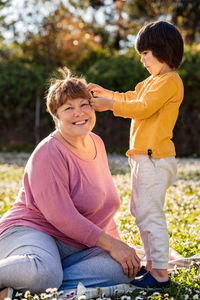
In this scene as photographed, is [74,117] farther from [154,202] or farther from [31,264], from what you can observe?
[31,264]

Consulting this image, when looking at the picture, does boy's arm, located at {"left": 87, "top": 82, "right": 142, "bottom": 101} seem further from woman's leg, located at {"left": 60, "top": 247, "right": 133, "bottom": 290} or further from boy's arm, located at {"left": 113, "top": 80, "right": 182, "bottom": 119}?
woman's leg, located at {"left": 60, "top": 247, "right": 133, "bottom": 290}

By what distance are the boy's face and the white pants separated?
69 cm

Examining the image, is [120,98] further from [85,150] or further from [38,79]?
[38,79]

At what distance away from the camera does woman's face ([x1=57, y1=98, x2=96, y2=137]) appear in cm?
341

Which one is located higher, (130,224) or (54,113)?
(54,113)

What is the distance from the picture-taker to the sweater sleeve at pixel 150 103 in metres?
3.37

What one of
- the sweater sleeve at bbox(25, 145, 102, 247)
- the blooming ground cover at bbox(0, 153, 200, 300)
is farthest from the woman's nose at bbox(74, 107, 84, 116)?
the blooming ground cover at bbox(0, 153, 200, 300)

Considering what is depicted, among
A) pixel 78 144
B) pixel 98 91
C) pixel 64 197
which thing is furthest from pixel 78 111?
pixel 64 197

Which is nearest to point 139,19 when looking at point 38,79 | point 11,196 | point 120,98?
point 38,79

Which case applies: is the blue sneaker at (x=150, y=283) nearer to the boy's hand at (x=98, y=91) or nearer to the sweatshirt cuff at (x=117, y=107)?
the sweatshirt cuff at (x=117, y=107)

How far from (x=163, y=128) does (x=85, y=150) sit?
2.16 ft

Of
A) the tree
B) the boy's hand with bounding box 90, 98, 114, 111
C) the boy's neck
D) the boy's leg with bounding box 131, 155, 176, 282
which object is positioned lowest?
the boy's leg with bounding box 131, 155, 176, 282

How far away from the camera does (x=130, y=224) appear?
5.22m

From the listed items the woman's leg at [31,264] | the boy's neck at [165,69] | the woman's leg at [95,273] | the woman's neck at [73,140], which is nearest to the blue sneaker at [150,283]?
the woman's leg at [95,273]
